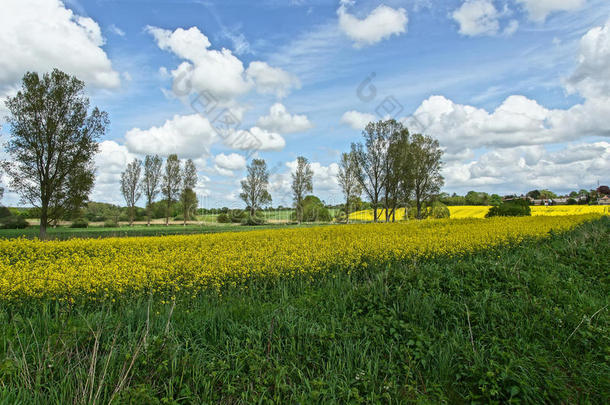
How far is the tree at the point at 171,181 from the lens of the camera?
43781 mm

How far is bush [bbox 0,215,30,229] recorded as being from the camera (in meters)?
33.0

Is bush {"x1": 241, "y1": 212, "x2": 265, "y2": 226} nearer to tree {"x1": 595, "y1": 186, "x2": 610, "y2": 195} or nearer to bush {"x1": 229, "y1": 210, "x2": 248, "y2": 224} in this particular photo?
bush {"x1": 229, "y1": 210, "x2": 248, "y2": 224}

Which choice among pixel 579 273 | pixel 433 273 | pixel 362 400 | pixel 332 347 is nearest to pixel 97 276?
pixel 332 347

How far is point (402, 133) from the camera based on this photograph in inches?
1341

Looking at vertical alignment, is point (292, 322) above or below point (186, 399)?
above

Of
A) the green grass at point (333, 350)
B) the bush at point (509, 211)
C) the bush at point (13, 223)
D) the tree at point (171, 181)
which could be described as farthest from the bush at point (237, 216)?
the green grass at point (333, 350)

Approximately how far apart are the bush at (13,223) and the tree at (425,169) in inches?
1710

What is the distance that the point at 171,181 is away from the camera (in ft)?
145

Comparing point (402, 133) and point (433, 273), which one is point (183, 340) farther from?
point (402, 133)

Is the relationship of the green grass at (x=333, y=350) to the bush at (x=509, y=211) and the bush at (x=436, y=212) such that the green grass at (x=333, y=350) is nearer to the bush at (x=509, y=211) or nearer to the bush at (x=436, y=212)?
the bush at (x=509, y=211)

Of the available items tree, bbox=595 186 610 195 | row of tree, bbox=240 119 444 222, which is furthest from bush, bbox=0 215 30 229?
tree, bbox=595 186 610 195

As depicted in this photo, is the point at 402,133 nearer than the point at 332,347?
No

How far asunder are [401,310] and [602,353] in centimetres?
249

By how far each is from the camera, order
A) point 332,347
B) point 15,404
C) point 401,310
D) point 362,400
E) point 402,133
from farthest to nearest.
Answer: point 402,133 < point 401,310 < point 332,347 < point 362,400 < point 15,404
